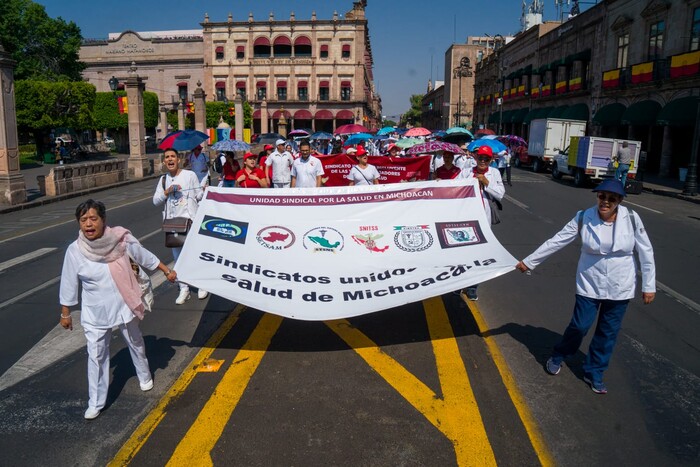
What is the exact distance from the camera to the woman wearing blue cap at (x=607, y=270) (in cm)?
445

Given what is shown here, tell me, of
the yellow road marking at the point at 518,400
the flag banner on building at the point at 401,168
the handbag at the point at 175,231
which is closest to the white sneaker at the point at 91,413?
the handbag at the point at 175,231

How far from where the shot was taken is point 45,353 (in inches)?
214

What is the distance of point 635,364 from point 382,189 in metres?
3.02

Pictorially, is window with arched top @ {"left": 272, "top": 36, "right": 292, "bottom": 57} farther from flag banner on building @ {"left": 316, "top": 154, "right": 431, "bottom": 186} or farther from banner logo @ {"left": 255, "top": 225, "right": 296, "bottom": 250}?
banner logo @ {"left": 255, "top": 225, "right": 296, "bottom": 250}

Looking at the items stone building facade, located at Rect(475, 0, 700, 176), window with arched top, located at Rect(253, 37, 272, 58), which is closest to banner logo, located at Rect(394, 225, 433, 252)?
stone building facade, located at Rect(475, 0, 700, 176)

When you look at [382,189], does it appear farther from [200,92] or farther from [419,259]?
[200,92]

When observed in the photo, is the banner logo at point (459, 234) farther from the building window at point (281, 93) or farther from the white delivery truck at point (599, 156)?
the building window at point (281, 93)

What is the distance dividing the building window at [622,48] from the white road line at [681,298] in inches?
1220

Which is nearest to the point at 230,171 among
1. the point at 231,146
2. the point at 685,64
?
the point at 231,146

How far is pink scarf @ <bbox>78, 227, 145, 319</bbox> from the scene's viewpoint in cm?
404

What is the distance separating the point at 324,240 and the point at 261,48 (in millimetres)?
81233

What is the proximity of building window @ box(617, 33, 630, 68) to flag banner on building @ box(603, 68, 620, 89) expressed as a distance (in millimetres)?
1024

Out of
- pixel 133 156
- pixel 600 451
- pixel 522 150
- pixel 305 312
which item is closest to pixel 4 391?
pixel 305 312

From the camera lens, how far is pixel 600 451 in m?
3.75
